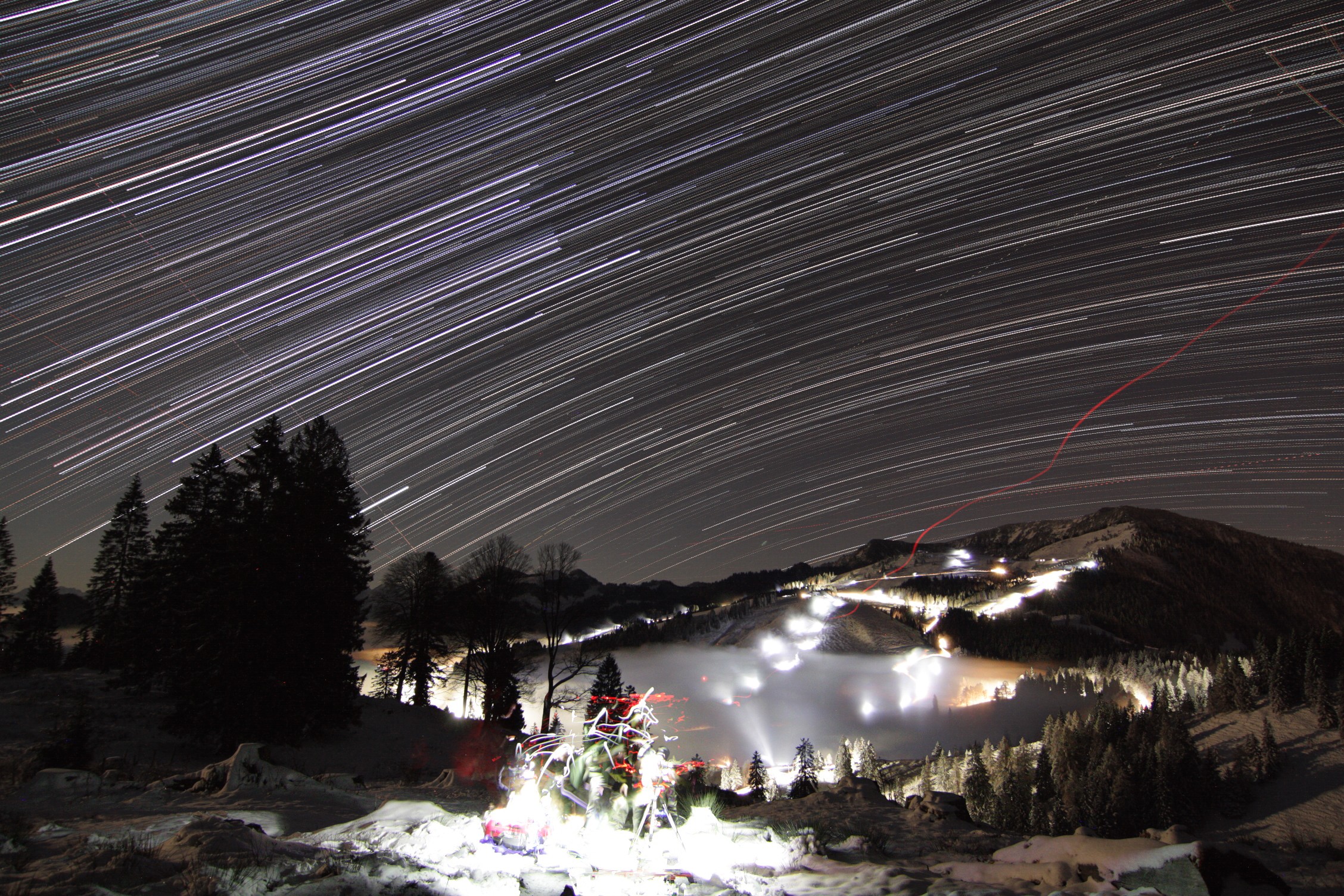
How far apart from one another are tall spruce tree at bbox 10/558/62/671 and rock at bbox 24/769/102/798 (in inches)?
1734

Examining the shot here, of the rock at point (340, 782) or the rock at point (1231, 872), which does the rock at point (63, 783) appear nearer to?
the rock at point (340, 782)

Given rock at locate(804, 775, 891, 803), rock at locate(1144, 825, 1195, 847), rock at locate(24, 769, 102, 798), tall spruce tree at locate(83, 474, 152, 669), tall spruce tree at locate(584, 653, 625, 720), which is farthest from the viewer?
tall spruce tree at locate(584, 653, 625, 720)

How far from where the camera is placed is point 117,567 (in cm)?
4281

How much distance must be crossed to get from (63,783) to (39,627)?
51.6 meters

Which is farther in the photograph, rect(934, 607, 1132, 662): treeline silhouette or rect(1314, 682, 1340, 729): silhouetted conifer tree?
rect(934, 607, 1132, 662): treeline silhouette

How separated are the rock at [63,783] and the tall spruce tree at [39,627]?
144 ft

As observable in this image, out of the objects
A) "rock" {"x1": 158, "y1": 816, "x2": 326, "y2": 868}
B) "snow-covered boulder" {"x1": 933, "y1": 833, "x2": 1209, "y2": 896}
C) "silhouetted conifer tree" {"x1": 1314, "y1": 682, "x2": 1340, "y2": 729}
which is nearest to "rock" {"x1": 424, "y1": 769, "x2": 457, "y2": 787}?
"rock" {"x1": 158, "y1": 816, "x2": 326, "y2": 868}

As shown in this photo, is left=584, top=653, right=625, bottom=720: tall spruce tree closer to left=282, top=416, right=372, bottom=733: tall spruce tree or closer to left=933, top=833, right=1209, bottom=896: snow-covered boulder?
left=282, top=416, right=372, bottom=733: tall spruce tree

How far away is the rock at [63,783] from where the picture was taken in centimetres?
1084

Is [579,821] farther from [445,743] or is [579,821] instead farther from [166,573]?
[166,573]

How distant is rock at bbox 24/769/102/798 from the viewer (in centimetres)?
1084

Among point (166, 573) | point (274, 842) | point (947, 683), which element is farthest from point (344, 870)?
point (947, 683)

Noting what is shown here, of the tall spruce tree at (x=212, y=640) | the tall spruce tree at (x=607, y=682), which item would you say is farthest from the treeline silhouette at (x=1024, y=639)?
the tall spruce tree at (x=212, y=640)

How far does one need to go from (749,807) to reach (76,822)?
16231 millimetres
